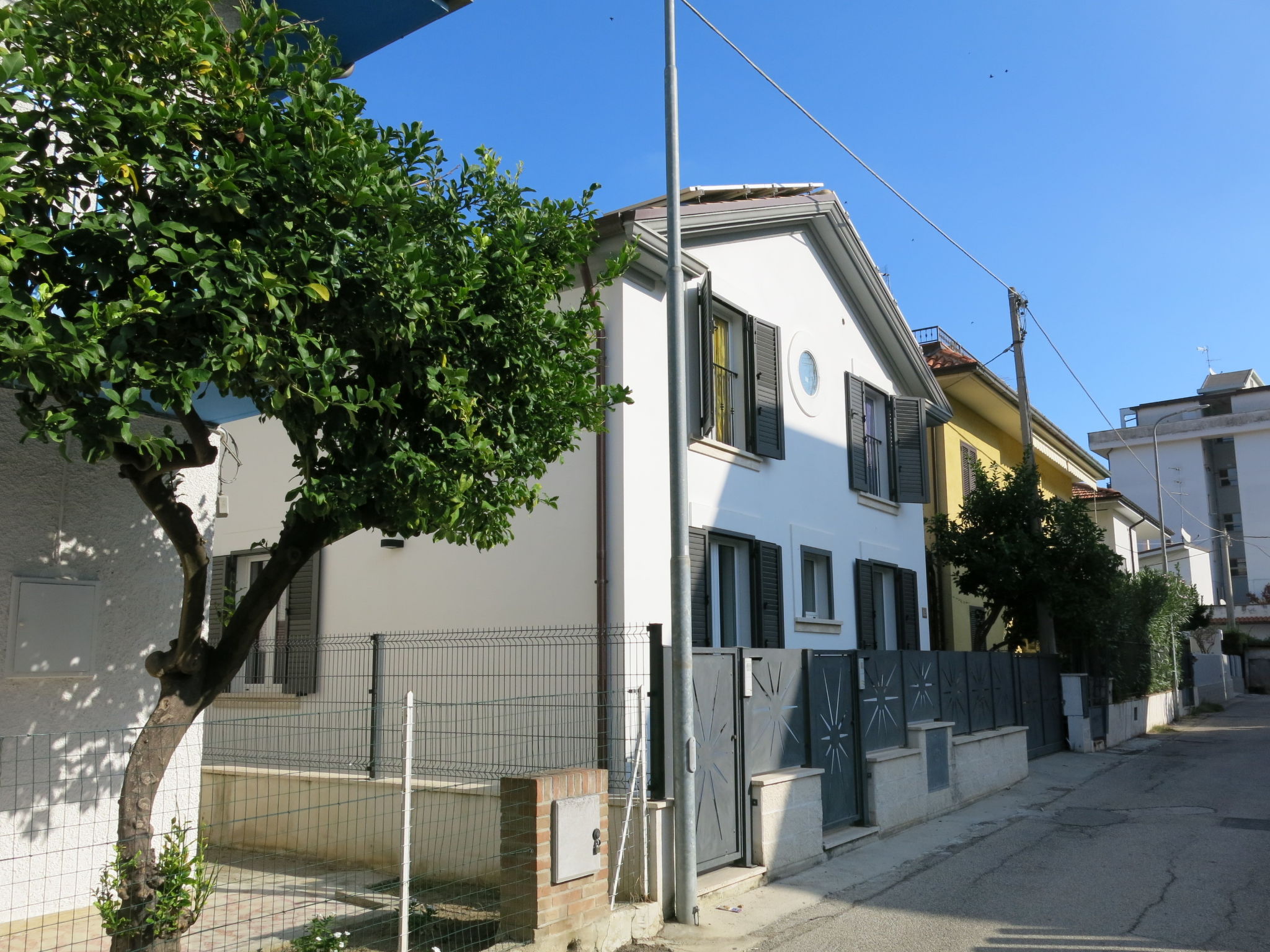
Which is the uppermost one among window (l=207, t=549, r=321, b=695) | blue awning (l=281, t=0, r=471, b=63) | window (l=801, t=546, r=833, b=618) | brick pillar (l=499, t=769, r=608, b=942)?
blue awning (l=281, t=0, r=471, b=63)

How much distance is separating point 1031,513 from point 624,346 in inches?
443

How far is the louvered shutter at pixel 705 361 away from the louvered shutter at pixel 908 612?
231 inches

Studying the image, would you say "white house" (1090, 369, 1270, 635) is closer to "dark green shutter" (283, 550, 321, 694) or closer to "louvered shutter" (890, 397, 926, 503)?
"louvered shutter" (890, 397, 926, 503)

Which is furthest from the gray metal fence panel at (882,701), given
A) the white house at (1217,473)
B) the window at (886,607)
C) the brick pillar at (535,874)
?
the white house at (1217,473)

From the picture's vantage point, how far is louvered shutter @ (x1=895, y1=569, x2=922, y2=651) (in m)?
16.2

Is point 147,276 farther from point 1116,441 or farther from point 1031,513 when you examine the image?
point 1116,441

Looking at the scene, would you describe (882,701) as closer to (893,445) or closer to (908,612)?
(908,612)

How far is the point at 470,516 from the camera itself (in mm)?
5809

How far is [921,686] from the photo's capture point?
44.3 ft

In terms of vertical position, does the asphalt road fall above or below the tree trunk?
below

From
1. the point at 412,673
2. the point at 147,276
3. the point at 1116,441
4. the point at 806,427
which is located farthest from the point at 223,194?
the point at 1116,441

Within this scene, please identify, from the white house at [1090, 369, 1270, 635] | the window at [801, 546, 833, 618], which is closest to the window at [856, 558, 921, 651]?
the window at [801, 546, 833, 618]

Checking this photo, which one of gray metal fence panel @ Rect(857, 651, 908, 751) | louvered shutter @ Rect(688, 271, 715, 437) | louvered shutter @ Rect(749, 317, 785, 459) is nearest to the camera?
louvered shutter @ Rect(688, 271, 715, 437)

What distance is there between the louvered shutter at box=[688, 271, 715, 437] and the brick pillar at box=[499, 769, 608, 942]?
5302mm
